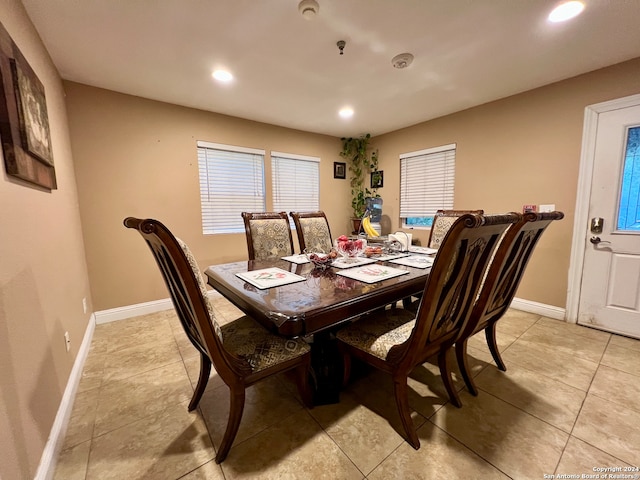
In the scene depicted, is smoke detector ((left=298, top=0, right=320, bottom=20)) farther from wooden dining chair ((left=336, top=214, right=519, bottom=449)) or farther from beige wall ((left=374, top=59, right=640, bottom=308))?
beige wall ((left=374, top=59, right=640, bottom=308))

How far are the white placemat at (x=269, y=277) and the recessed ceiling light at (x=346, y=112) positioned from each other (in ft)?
7.47

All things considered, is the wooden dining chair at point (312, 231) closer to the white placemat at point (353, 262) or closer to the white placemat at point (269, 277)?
the white placemat at point (353, 262)

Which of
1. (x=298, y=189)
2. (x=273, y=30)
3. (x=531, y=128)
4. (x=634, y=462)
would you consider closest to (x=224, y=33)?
(x=273, y=30)

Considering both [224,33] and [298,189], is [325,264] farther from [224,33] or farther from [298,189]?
[298,189]

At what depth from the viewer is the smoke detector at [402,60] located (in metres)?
1.98

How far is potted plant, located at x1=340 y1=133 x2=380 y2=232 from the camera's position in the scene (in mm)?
4277

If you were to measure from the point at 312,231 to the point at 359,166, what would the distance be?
2.22 m

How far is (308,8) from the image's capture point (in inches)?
57.8

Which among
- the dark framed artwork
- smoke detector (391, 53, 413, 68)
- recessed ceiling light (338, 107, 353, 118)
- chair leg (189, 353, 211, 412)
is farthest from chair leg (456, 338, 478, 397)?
recessed ceiling light (338, 107, 353, 118)

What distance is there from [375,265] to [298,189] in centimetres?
242

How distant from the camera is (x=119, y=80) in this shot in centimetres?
230

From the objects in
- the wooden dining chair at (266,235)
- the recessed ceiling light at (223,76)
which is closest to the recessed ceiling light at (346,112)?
the recessed ceiling light at (223,76)

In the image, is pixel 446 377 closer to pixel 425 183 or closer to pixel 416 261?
pixel 416 261

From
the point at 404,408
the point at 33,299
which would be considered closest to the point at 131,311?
the point at 33,299
